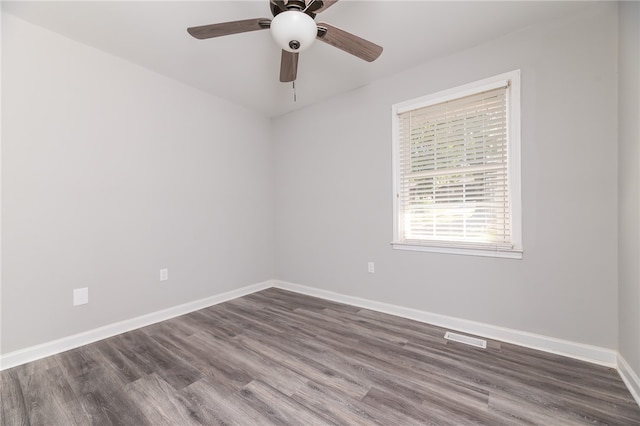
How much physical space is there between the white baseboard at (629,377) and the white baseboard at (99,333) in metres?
3.52

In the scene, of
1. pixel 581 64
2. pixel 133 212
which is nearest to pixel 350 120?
pixel 581 64

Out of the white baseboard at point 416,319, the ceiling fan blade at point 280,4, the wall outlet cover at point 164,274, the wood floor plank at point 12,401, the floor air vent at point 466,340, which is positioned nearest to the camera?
the wood floor plank at point 12,401

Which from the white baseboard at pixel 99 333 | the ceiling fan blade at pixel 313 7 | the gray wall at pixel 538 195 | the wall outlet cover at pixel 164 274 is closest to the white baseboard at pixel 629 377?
the gray wall at pixel 538 195

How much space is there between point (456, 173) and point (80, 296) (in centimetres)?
349

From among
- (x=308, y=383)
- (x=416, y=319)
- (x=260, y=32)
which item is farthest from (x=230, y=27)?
(x=416, y=319)

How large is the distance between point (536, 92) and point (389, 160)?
1.29 meters

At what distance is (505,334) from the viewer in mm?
2229

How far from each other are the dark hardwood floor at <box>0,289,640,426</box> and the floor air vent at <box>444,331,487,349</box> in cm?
6

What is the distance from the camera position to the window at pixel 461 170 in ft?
7.29

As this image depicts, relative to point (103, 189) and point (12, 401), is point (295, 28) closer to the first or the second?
point (103, 189)

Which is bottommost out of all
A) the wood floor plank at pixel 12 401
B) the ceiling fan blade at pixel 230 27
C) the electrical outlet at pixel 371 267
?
the wood floor plank at pixel 12 401

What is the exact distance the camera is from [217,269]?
10.9 feet

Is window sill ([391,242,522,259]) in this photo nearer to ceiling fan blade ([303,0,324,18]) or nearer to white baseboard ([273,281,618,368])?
white baseboard ([273,281,618,368])

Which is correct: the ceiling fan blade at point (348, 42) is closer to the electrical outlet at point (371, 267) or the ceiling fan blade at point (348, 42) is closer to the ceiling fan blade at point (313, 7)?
the ceiling fan blade at point (313, 7)
